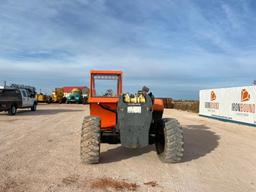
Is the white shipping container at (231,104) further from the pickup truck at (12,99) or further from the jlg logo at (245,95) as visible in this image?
the pickup truck at (12,99)

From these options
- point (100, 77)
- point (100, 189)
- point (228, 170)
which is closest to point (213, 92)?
point (100, 77)

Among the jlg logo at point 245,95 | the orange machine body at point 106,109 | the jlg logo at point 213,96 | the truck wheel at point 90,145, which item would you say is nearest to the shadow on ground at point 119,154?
the truck wheel at point 90,145

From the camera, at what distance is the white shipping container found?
65.0 feet

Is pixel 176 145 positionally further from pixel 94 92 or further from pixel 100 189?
pixel 94 92

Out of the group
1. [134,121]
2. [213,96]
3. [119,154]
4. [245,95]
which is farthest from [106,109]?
[213,96]

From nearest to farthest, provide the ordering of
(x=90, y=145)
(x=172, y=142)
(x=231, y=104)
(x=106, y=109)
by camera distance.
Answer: (x=90, y=145) → (x=172, y=142) → (x=106, y=109) → (x=231, y=104)

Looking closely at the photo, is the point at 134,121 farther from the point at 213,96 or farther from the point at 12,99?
the point at 12,99

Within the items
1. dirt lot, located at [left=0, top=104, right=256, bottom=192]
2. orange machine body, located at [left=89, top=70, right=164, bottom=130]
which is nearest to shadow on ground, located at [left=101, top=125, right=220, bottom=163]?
dirt lot, located at [left=0, top=104, right=256, bottom=192]

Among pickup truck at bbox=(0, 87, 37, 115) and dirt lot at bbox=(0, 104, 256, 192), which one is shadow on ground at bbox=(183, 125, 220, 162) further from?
pickup truck at bbox=(0, 87, 37, 115)

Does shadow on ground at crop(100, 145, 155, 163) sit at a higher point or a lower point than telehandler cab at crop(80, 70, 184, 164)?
lower

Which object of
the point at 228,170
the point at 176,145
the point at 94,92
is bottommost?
the point at 228,170

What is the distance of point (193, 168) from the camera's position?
26.4 ft

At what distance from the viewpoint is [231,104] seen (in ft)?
73.9

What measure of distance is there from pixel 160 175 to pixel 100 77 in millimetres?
4488
